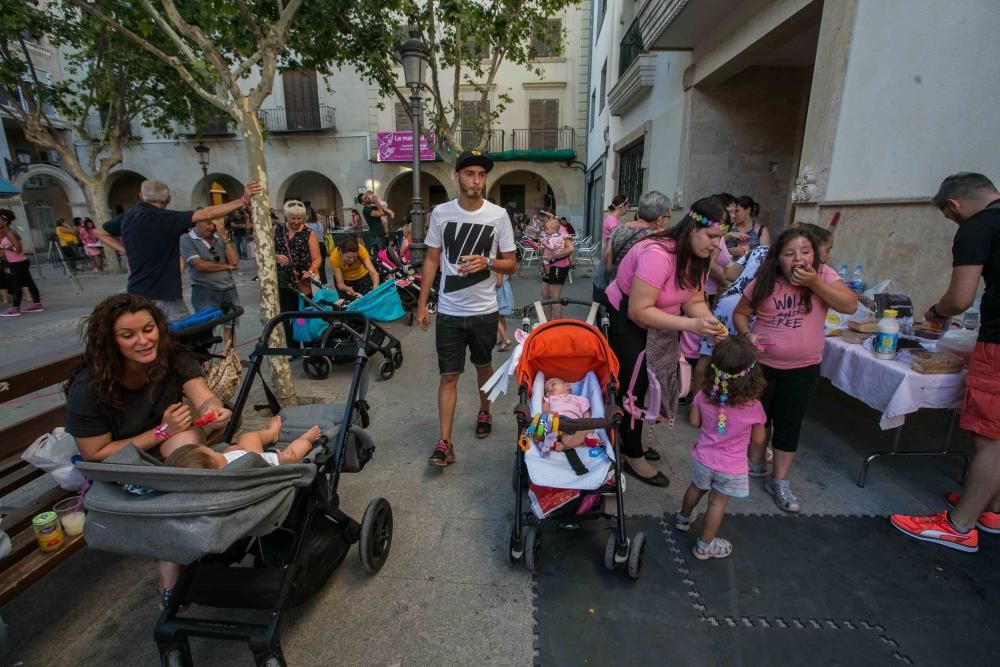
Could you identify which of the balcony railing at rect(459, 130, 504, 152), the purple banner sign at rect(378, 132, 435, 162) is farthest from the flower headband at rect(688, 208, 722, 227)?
the balcony railing at rect(459, 130, 504, 152)

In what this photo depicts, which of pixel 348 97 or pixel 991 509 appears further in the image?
pixel 348 97

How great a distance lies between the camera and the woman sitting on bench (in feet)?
6.54

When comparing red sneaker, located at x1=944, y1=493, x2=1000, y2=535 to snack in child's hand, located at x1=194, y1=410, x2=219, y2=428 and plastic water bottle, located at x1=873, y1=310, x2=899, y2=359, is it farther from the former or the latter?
snack in child's hand, located at x1=194, y1=410, x2=219, y2=428

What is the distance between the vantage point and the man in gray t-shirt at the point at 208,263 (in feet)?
15.9

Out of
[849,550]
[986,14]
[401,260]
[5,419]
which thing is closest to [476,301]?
[849,550]

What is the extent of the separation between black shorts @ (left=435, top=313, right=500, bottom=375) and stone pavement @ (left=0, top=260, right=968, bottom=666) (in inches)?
29.4

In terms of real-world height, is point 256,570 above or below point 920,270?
below

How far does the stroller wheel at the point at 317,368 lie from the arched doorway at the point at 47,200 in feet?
72.9

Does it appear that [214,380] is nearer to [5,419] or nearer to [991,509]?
[5,419]

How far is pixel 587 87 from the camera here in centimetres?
2170

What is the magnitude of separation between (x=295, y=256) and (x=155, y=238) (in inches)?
72.7

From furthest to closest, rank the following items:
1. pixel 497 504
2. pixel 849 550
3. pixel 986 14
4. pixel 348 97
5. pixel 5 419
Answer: pixel 348 97 < pixel 5 419 < pixel 986 14 < pixel 497 504 < pixel 849 550

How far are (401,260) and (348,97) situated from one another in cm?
1703

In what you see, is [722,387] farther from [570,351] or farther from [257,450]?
[257,450]
